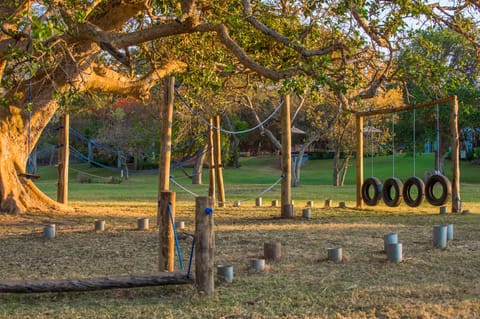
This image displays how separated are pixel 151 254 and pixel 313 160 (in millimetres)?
43753

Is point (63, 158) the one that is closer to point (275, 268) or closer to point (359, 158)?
point (359, 158)

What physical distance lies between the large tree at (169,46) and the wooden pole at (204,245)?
272 cm

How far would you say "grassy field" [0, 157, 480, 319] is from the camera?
4551mm

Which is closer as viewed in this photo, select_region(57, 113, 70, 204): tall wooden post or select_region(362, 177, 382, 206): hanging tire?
select_region(362, 177, 382, 206): hanging tire

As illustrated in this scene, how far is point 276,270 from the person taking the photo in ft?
20.0

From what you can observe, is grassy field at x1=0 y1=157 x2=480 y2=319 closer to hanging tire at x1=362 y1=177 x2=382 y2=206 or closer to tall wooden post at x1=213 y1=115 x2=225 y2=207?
hanging tire at x1=362 y1=177 x2=382 y2=206

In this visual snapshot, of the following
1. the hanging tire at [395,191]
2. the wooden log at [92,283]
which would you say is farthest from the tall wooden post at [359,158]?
the wooden log at [92,283]

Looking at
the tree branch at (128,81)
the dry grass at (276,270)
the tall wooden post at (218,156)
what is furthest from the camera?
the tall wooden post at (218,156)

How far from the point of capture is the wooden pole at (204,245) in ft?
16.1

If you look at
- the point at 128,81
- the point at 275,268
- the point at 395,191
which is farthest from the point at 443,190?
the point at 128,81

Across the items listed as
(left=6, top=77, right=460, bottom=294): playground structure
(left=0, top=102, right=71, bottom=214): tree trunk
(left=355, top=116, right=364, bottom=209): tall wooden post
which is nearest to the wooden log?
(left=6, top=77, right=460, bottom=294): playground structure

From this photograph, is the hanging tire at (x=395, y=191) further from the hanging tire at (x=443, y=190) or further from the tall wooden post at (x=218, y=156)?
the tall wooden post at (x=218, y=156)

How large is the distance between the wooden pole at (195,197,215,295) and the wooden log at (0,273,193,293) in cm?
12

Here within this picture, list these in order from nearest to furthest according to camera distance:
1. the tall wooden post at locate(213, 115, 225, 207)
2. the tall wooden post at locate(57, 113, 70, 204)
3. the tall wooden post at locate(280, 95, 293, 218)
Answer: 1. the tall wooden post at locate(280, 95, 293, 218)
2. the tall wooden post at locate(57, 113, 70, 204)
3. the tall wooden post at locate(213, 115, 225, 207)
